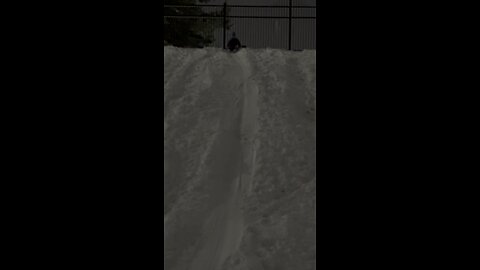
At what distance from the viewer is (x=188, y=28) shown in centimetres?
1991

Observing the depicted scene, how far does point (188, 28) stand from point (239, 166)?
47.9 ft

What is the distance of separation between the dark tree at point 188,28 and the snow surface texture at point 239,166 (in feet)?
30.4

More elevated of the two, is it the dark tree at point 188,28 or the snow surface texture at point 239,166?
the dark tree at point 188,28

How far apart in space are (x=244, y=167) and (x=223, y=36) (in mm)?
10689

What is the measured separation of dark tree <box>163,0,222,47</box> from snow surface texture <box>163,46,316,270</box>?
9260 mm

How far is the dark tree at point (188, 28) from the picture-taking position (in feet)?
62.4

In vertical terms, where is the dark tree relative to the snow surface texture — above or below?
above

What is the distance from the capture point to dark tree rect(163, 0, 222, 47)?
19.0 meters

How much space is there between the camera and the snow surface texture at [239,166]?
4586mm

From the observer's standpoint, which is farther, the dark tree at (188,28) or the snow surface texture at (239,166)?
the dark tree at (188,28)
